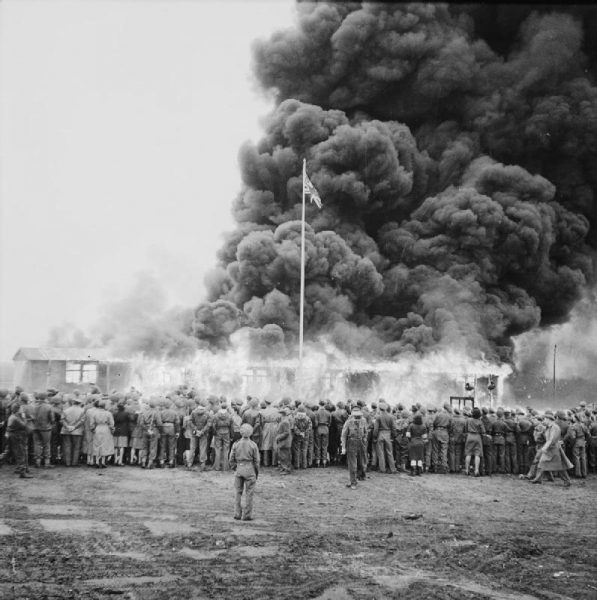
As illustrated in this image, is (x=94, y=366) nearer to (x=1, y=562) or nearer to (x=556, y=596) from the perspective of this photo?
(x=1, y=562)

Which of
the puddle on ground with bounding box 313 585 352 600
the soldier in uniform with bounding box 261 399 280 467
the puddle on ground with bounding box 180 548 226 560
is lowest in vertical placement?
the puddle on ground with bounding box 313 585 352 600

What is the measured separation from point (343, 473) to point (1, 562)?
9.43m

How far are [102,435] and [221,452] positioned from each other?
292 centimetres

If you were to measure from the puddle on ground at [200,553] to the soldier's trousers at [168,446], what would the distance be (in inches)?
295

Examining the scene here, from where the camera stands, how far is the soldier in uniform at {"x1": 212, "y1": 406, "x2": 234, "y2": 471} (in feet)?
50.7

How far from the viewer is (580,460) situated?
16.2 m

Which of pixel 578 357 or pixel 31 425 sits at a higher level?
pixel 578 357

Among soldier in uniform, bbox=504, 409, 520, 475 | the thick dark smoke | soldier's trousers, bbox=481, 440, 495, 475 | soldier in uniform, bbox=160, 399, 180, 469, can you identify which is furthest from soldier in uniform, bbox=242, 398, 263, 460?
the thick dark smoke

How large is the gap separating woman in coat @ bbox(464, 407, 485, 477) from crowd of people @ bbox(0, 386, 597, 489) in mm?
25

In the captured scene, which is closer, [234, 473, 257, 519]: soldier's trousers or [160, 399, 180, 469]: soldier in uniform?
[234, 473, 257, 519]: soldier's trousers

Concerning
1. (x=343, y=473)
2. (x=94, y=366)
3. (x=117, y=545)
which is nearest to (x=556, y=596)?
(x=117, y=545)

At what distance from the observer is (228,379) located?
30.8 meters

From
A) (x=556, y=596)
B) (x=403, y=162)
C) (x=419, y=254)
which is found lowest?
(x=556, y=596)

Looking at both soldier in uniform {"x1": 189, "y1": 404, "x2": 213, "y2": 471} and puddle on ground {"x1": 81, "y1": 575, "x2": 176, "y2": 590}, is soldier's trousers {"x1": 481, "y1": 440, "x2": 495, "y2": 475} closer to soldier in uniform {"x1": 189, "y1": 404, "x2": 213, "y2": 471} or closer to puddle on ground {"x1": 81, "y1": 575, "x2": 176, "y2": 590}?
soldier in uniform {"x1": 189, "y1": 404, "x2": 213, "y2": 471}
